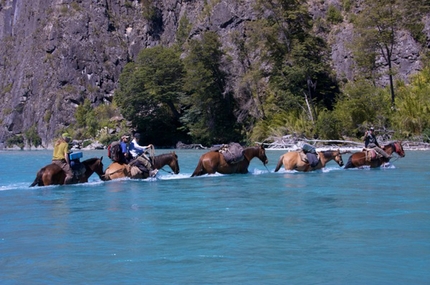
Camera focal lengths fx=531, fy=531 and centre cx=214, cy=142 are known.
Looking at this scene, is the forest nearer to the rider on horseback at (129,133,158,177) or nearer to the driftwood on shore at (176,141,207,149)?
the driftwood on shore at (176,141,207,149)

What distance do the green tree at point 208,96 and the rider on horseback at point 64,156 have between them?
37.6 metres

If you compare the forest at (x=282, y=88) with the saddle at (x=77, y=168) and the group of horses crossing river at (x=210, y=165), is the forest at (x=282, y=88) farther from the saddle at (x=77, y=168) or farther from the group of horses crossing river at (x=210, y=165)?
the saddle at (x=77, y=168)

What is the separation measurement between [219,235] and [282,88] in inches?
1563

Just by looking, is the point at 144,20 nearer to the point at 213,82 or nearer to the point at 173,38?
the point at 173,38

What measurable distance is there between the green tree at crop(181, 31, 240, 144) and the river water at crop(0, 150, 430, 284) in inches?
1540

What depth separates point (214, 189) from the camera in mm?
14461

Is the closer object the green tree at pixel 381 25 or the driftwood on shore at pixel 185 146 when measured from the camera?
the green tree at pixel 381 25

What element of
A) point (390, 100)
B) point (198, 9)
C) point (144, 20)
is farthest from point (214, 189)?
point (144, 20)

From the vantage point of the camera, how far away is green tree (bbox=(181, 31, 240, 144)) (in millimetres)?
53438

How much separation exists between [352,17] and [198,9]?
30063 millimetres

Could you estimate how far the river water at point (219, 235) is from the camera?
20.5 ft

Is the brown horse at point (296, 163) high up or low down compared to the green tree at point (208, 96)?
down

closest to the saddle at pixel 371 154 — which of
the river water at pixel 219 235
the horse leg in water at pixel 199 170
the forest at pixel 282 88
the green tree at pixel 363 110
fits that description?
the river water at pixel 219 235

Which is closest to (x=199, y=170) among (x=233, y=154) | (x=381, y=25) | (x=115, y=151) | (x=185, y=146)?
(x=233, y=154)
